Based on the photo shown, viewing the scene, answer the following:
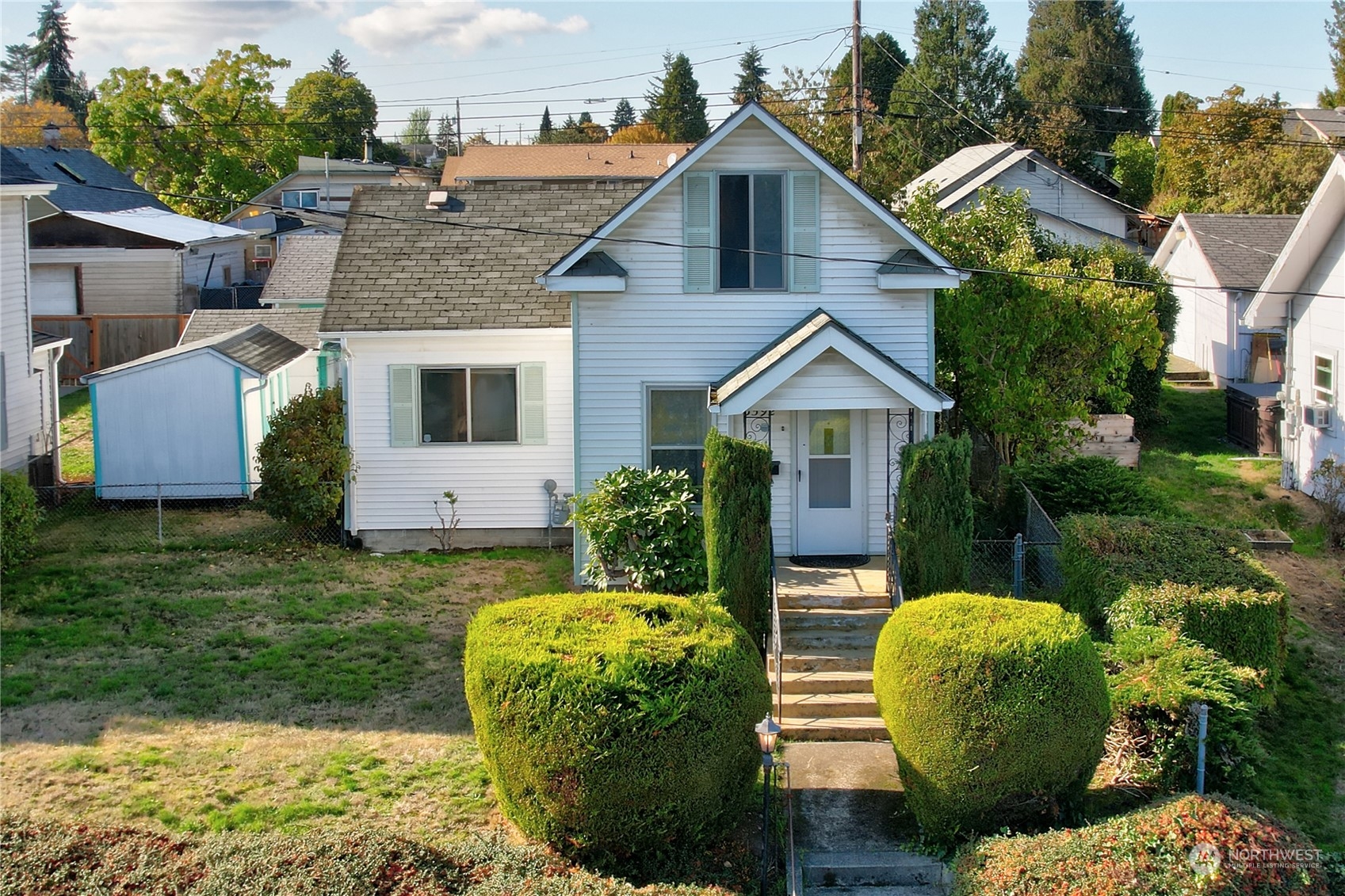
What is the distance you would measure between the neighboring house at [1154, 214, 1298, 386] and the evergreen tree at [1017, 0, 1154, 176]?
94.3ft

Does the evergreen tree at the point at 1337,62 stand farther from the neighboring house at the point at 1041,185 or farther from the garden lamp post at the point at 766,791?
the garden lamp post at the point at 766,791

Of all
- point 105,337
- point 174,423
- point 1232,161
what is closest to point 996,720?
point 174,423

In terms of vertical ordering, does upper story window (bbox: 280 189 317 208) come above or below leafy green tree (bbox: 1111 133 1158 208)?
below

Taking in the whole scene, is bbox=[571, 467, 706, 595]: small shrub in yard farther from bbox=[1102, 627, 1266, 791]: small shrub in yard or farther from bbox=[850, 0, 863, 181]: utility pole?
bbox=[850, 0, 863, 181]: utility pole

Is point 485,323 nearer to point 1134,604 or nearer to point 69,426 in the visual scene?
point 1134,604

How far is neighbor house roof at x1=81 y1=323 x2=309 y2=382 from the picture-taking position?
2003 cm

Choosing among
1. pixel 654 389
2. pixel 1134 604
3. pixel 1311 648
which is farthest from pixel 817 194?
pixel 1311 648

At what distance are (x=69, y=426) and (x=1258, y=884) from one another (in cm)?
2355

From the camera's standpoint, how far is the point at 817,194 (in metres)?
16.2

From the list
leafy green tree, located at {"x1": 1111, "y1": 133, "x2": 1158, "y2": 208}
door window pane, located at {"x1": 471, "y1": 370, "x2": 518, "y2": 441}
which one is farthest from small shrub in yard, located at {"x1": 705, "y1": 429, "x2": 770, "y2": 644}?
leafy green tree, located at {"x1": 1111, "y1": 133, "x2": 1158, "y2": 208}

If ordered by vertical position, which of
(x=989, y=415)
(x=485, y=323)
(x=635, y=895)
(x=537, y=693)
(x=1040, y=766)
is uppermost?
(x=485, y=323)

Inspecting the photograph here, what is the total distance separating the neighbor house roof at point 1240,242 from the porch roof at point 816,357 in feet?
60.4

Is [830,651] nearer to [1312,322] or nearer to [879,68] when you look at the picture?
[1312,322]

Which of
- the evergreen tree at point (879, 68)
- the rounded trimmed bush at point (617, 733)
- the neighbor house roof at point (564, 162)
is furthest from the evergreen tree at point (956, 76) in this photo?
the rounded trimmed bush at point (617, 733)
